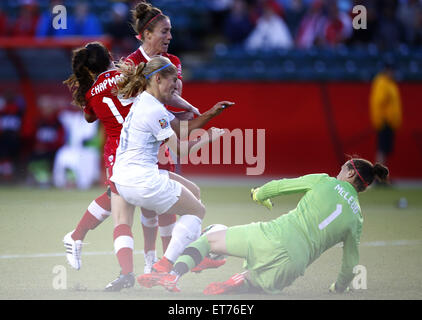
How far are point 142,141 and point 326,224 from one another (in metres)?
1.43

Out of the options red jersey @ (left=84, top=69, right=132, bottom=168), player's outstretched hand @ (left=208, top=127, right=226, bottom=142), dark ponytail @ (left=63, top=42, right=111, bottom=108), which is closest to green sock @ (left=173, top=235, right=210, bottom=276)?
player's outstretched hand @ (left=208, top=127, right=226, bottom=142)

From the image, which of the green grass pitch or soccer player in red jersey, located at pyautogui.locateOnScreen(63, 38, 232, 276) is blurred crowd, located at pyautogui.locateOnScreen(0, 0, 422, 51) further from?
soccer player in red jersey, located at pyautogui.locateOnScreen(63, 38, 232, 276)

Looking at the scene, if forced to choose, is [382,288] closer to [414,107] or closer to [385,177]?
[385,177]

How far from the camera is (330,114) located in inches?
603

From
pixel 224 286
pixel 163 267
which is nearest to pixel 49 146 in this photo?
pixel 163 267

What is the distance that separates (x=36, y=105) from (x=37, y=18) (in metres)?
1.82

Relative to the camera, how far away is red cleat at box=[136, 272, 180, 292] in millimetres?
5762

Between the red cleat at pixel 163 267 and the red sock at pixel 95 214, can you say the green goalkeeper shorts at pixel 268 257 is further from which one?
the red sock at pixel 95 214

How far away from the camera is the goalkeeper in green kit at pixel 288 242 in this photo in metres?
5.83

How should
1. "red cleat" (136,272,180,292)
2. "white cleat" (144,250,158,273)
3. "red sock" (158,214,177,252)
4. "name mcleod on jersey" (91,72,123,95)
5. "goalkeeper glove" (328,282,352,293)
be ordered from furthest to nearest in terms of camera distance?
"red sock" (158,214,177,252) → "white cleat" (144,250,158,273) → "name mcleod on jersey" (91,72,123,95) → "goalkeeper glove" (328,282,352,293) → "red cleat" (136,272,180,292)

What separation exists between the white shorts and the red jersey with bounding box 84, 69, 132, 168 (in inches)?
25.7

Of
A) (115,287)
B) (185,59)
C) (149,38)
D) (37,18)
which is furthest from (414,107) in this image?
(115,287)

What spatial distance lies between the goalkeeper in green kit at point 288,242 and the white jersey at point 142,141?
24.9 inches

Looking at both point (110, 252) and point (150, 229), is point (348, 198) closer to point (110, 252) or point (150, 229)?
point (150, 229)
